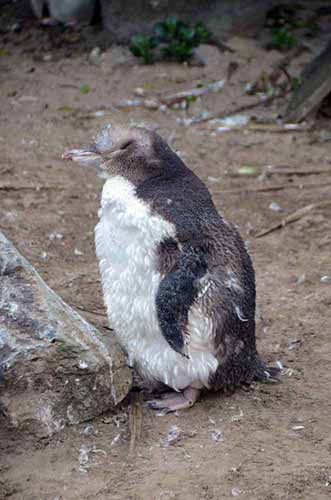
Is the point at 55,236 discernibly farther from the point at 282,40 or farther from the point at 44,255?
the point at 282,40

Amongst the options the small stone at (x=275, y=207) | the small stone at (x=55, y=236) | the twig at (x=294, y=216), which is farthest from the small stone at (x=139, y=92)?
the small stone at (x=55, y=236)

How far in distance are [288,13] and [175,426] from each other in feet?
19.5

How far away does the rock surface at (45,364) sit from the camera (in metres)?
3.37

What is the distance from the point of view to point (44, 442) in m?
3.40

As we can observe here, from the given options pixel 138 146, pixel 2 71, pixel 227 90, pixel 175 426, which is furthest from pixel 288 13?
pixel 175 426

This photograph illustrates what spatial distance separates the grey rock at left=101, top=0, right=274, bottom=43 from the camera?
26.5 ft

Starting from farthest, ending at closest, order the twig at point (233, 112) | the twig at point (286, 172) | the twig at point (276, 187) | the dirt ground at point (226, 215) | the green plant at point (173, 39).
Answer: the green plant at point (173, 39) → the twig at point (233, 112) → the twig at point (286, 172) → the twig at point (276, 187) → the dirt ground at point (226, 215)

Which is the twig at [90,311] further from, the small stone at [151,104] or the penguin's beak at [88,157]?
the small stone at [151,104]

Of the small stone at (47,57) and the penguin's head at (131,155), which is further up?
the penguin's head at (131,155)

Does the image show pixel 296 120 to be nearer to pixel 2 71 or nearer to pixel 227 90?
pixel 227 90

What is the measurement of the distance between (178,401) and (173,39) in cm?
509

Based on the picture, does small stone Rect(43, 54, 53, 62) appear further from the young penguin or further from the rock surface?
the rock surface

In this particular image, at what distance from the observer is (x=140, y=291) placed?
352 centimetres

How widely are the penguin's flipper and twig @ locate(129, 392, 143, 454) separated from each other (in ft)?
1.14
